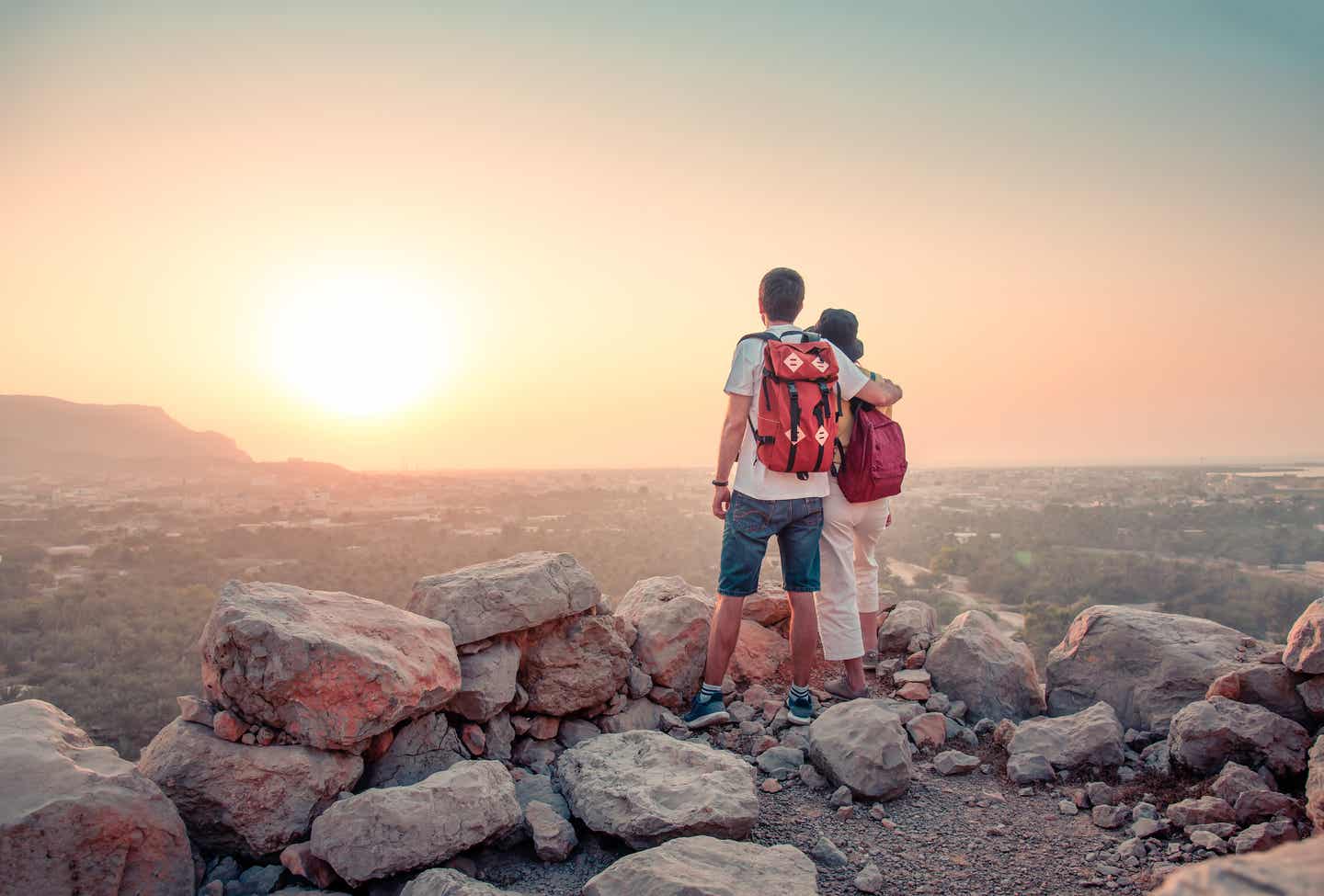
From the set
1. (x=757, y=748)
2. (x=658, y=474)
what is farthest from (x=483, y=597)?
(x=658, y=474)

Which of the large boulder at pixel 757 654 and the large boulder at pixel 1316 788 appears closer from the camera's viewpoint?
the large boulder at pixel 1316 788

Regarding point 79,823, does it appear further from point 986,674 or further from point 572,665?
point 986,674

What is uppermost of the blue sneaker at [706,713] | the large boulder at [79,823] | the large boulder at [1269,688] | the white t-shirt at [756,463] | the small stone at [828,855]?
the white t-shirt at [756,463]

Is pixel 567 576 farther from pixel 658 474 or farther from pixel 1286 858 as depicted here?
pixel 658 474

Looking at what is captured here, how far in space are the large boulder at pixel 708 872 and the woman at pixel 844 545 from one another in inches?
81.9

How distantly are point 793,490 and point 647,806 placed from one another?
2.16 meters

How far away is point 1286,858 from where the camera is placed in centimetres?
113

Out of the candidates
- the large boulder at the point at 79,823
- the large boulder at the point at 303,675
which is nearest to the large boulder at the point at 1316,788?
the large boulder at the point at 303,675

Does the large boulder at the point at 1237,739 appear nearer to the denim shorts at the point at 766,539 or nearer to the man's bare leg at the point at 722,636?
the denim shorts at the point at 766,539

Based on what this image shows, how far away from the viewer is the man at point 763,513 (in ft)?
15.5

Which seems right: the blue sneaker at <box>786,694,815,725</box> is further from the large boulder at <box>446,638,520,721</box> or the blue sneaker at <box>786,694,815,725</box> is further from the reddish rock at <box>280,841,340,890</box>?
the reddish rock at <box>280,841,340,890</box>

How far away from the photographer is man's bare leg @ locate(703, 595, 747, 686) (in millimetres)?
4922

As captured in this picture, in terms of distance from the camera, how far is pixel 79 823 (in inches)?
117

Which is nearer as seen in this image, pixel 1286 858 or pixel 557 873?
pixel 1286 858
